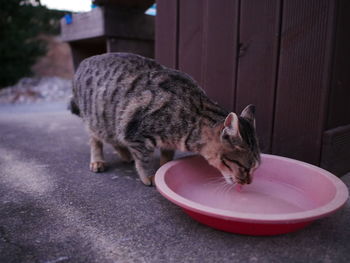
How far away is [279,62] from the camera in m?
2.20

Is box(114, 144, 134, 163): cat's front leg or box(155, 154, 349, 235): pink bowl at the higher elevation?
box(155, 154, 349, 235): pink bowl

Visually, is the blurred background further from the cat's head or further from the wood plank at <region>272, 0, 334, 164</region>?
the cat's head

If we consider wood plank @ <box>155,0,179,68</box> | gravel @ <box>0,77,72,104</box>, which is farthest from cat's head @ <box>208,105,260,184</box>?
gravel @ <box>0,77,72,104</box>

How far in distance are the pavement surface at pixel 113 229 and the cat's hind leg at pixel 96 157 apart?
65mm

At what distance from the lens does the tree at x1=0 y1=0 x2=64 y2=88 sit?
8109 mm

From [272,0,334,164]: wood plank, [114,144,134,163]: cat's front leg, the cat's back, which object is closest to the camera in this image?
[272,0,334,164]: wood plank

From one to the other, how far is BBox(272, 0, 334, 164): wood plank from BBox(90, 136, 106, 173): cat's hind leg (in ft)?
4.45

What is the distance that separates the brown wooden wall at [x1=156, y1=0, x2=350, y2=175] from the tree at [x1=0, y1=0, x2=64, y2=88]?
698 centimetres

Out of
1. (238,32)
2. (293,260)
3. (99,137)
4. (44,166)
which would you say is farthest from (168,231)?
(238,32)

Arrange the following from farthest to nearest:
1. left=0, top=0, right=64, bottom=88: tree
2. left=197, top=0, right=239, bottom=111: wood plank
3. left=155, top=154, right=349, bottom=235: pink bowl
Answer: left=0, top=0, right=64, bottom=88: tree, left=197, top=0, right=239, bottom=111: wood plank, left=155, top=154, right=349, bottom=235: pink bowl

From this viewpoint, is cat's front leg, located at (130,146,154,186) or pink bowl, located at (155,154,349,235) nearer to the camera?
pink bowl, located at (155,154,349,235)

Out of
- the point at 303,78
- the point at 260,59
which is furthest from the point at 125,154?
the point at 303,78

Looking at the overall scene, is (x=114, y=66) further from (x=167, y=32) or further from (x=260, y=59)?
(x=260, y=59)

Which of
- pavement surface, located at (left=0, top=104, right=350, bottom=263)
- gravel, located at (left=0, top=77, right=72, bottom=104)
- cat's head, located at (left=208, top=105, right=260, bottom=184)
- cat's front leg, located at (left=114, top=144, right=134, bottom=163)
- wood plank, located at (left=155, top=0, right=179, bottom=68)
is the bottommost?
gravel, located at (left=0, top=77, right=72, bottom=104)
